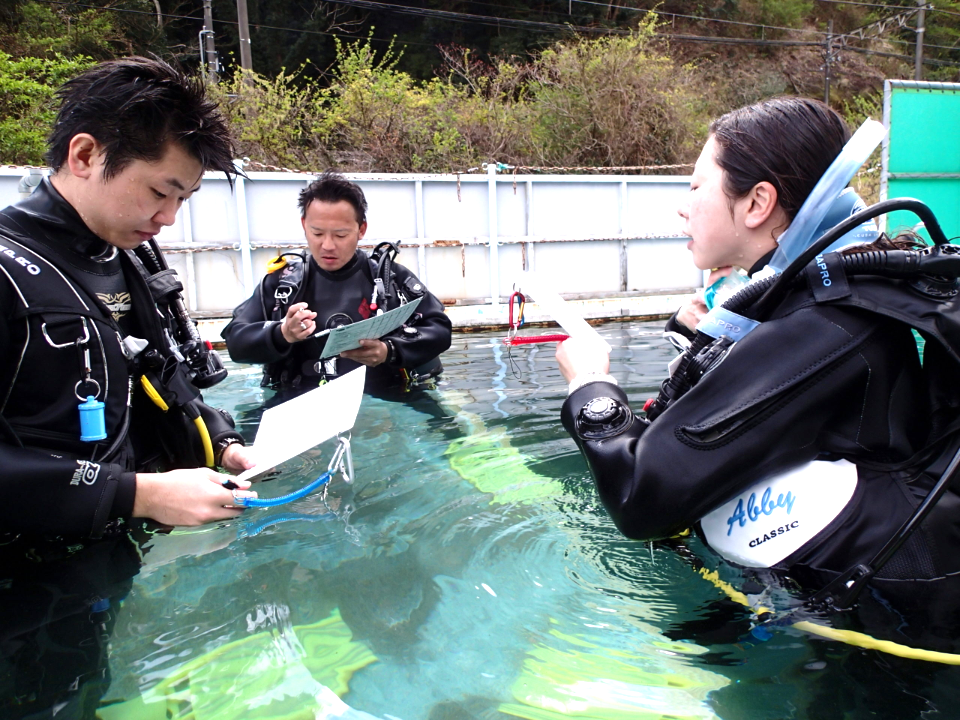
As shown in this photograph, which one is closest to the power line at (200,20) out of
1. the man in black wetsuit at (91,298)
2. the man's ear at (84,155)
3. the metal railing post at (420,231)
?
the metal railing post at (420,231)

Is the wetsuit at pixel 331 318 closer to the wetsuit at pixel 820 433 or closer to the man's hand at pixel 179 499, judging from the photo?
the man's hand at pixel 179 499

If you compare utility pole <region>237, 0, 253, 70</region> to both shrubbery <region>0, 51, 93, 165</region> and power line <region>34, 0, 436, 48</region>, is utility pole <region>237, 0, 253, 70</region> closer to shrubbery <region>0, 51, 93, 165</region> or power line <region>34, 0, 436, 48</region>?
power line <region>34, 0, 436, 48</region>

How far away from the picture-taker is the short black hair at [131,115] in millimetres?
1688

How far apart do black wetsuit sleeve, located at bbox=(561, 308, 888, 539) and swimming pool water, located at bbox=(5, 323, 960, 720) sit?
41 centimetres

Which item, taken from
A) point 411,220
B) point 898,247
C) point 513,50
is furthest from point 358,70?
point 898,247

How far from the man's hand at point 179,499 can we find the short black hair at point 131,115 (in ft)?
2.40

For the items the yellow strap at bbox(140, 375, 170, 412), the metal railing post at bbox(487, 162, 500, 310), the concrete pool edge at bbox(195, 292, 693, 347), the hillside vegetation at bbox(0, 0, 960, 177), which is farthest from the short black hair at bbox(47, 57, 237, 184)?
the hillside vegetation at bbox(0, 0, 960, 177)

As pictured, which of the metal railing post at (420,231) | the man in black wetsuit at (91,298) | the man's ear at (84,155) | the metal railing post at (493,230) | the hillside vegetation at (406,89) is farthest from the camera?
the hillside vegetation at (406,89)

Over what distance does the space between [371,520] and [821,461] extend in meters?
1.56

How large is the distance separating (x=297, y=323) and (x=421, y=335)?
31.6 inches

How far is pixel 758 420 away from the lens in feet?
4.58

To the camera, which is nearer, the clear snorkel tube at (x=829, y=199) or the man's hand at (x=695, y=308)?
the clear snorkel tube at (x=829, y=199)

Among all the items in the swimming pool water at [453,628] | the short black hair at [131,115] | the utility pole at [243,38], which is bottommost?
the swimming pool water at [453,628]

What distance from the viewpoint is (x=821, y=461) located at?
148cm
